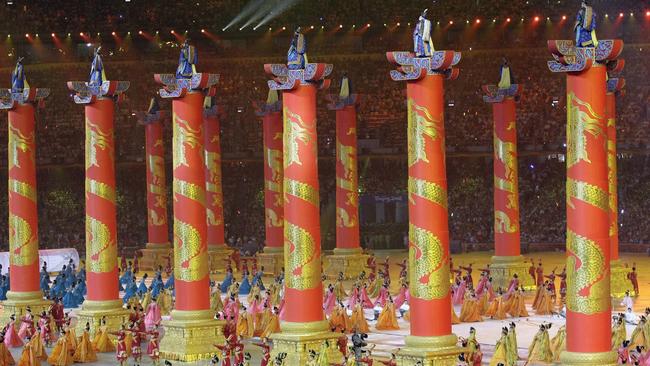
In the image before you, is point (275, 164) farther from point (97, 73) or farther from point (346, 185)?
point (97, 73)

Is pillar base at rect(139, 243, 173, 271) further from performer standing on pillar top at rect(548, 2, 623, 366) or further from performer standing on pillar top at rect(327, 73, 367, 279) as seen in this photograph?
performer standing on pillar top at rect(548, 2, 623, 366)

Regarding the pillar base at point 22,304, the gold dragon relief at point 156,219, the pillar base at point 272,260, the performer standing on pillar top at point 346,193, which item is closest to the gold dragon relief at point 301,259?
the pillar base at point 22,304

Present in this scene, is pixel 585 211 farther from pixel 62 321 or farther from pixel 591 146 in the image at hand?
pixel 62 321

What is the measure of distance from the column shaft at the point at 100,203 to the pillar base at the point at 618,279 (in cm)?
1171

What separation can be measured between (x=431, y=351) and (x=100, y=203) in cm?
965

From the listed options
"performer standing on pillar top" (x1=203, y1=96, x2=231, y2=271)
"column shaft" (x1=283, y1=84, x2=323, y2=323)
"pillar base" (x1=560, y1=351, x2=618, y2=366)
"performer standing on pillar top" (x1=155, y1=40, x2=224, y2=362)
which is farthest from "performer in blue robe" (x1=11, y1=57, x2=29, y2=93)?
"pillar base" (x1=560, y1=351, x2=618, y2=366)

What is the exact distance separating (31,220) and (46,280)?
684 centimetres

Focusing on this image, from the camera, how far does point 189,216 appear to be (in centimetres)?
2442

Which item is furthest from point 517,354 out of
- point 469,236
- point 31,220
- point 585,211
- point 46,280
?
point 469,236

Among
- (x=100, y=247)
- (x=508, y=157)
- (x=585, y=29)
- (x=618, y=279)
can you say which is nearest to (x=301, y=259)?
(x=100, y=247)

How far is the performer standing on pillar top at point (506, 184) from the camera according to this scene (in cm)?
3325

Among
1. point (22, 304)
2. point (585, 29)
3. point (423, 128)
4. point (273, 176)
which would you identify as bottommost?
point (22, 304)

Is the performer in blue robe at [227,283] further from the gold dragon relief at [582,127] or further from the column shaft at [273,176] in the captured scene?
the gold dragon relief at [582,127]

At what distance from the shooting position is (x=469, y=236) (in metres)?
49.5
